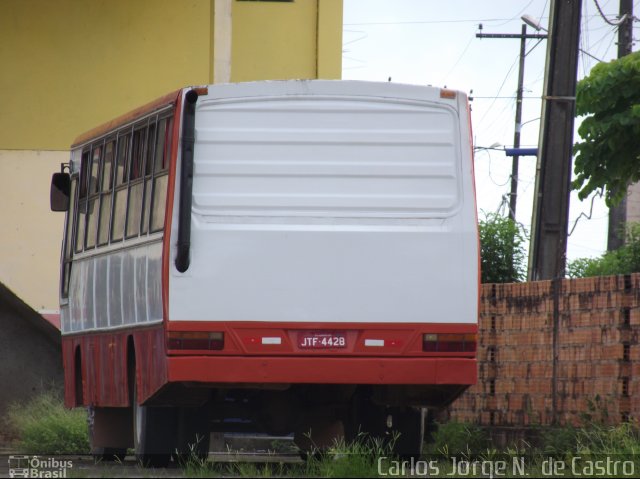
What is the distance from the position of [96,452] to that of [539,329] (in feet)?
16.2

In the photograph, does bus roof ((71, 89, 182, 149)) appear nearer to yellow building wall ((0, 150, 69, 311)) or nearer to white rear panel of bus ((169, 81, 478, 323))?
white rear panel of bus ((169, 81, 478, 323))

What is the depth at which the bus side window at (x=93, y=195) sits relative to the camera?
54.2ft

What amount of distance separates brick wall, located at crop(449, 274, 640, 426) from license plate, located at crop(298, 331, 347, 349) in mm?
3304

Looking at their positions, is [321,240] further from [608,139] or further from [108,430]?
[608,139]

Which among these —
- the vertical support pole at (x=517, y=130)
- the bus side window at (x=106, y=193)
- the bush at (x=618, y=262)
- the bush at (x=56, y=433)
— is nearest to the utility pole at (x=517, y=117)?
the vertical support pole at (x=517, y=130)

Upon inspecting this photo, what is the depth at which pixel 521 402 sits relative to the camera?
18.0m

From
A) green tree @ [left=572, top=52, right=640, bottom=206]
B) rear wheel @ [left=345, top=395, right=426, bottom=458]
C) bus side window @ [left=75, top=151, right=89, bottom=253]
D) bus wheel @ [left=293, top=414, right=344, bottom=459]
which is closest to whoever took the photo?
rear wheel @ [left=345, top=395, right=426, bottom=458]

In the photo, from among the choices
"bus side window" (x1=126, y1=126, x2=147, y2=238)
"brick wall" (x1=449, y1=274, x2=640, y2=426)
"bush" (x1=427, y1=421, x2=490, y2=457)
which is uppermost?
"bus side window" (x1=126, y1=126, x2=147, y2=238)

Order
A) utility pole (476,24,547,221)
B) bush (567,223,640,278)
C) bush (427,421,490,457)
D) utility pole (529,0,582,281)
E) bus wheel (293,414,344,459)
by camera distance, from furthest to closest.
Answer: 1. utility pole (476,24,547,221)
2. bush (567,223,640,278)
3. utility pole (529,0,582,281)
4. bush (427,421,490,457)
5. bus wheel (293,414,344,459)

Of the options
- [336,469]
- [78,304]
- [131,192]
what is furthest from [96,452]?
[336,469]

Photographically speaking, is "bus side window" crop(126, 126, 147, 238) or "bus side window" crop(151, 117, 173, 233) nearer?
"bus side window" crop(151, 117, 173, 233)

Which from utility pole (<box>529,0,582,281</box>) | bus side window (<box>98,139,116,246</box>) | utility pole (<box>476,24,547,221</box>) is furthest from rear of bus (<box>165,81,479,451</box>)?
utility pole (<box>476,24,547,221</box>)

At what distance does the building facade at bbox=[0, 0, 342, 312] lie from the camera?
2602 centimetres

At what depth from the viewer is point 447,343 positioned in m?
13.5
